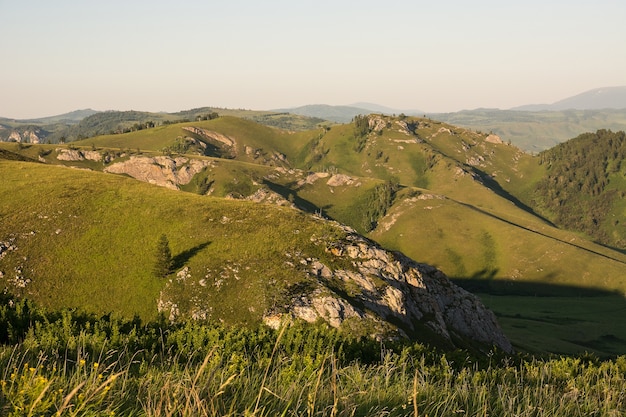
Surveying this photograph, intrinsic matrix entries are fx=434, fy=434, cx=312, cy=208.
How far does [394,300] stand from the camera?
8194 centimetres

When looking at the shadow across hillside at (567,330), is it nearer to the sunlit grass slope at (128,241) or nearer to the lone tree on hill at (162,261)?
the sunlit grass slope at (128,241)

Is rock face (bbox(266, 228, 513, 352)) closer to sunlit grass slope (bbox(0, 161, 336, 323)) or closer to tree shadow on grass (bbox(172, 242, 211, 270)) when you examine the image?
sunlit grass slope (bbox(0, 161, 336, 323))

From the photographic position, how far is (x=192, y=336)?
26.8m

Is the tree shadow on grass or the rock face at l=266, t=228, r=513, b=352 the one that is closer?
the rock face at l=266, t=228, r=513, b=352

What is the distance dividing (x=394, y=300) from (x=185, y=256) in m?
40.1

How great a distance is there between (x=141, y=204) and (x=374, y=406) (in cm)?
9853

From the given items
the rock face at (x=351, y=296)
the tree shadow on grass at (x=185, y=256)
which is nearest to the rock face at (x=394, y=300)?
the rock face at (x=351, y=296)

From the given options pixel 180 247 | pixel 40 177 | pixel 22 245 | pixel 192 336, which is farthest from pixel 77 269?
pixel 192 336

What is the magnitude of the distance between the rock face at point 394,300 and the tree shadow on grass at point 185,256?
21.1 meters

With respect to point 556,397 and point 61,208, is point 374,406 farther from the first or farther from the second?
point 61,208

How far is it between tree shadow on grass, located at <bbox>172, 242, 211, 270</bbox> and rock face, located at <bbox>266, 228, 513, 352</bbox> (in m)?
21.1

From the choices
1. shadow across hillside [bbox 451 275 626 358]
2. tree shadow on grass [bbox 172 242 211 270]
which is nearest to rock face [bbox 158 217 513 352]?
tree shadow on grass [bbox 172 242 211 270]

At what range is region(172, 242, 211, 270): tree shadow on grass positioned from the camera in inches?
3111

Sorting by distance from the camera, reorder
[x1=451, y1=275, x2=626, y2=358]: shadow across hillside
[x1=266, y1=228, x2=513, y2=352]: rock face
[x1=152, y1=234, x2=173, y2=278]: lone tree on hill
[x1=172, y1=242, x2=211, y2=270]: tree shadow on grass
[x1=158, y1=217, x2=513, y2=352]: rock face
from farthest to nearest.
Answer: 1. [x1=451, y1=275, x2=626, y2=358]: shadow across hillside
2. [x1=172, y1=242, x2=211, y2=270]: tree shadow on grass
3. [x1=152, y1=234, x2=173, y2=278]: lone tree on hill
4. [x1=266, y1=228, x2=513, y2=352]: rock face
5. [x1=158, y1=217, x2=513, y2=352]: rock face
